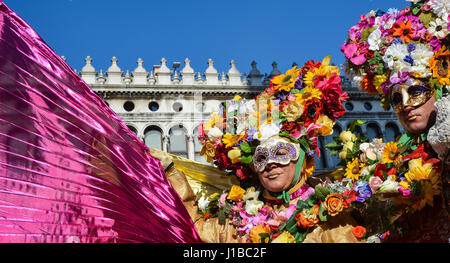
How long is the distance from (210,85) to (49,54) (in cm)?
1152

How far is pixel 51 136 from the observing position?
3475 millimetres

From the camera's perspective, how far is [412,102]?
4.02 metres

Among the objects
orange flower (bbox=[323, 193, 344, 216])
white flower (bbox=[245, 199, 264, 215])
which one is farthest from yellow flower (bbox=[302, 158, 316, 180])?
orange flower (bbox=[323, 193, 344, 216])

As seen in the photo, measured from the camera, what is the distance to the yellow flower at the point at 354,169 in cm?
444

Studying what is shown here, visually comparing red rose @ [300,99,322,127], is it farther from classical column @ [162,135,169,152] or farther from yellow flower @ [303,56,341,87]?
classical column @ [162,135,169,152]

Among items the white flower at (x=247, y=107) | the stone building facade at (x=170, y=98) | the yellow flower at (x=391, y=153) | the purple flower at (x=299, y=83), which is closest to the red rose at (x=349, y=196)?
the yellow flower at (x=391, y=153)

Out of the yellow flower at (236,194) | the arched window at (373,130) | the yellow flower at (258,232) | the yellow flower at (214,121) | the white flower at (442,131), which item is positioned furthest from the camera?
the arched window at (373,130)

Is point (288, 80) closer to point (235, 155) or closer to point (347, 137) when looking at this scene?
point (347, 137)

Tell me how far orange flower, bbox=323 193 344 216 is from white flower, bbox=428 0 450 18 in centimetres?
194

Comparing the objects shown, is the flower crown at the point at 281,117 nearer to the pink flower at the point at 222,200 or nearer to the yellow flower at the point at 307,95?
the yellow flower at the point at 307,95

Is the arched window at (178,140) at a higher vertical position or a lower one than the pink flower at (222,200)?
higher

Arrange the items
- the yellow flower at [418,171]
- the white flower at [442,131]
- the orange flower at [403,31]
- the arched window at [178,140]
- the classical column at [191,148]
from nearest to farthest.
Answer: the white flower at [442,131]
the yellow flower at [418,171]
the orange flower at [403,31]
the classical column at [191,148]
the arched window at [178,140]

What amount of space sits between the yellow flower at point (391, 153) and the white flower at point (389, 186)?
0.29 metres
